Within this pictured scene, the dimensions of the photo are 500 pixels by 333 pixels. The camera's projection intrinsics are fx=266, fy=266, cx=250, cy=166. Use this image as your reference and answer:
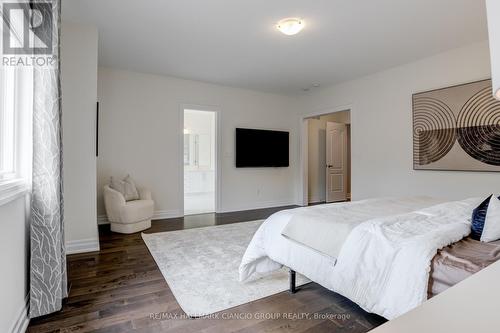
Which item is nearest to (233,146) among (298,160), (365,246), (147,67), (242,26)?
(298,160)

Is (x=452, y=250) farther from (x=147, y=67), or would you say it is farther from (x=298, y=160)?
(x=298, y=160)

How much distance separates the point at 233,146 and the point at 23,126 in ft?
13.2

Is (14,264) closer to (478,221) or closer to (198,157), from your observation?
(478,221)

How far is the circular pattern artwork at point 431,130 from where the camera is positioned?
375 centimetres

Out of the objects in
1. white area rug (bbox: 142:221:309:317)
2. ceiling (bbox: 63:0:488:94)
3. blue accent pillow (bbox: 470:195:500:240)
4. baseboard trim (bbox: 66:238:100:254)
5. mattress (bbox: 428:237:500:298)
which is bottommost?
white area rug (bbox: 142:221:309:317)

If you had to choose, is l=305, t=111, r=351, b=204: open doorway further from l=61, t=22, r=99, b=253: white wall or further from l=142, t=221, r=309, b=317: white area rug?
l=61, t=22, r=99, b=253: white wall

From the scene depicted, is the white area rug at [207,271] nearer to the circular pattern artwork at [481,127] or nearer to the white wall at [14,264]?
the white wall at [14,264]

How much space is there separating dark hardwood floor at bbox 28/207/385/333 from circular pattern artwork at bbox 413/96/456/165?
2.96 m

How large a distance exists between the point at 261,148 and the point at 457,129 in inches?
135

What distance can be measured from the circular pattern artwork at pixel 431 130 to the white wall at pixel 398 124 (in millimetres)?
126

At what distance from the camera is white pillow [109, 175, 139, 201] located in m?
4.09

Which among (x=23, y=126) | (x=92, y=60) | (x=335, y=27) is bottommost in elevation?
(x=23, y=126)

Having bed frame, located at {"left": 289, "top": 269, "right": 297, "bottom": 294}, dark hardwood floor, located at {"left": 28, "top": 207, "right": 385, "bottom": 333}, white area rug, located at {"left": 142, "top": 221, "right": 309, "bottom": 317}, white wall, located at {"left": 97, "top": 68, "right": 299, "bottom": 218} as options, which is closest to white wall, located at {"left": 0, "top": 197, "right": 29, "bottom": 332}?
dark hardwood floor, located at {"left": 28, "top": 207, "right": 385, "bottom": 333}

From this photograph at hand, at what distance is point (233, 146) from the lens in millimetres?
5664
